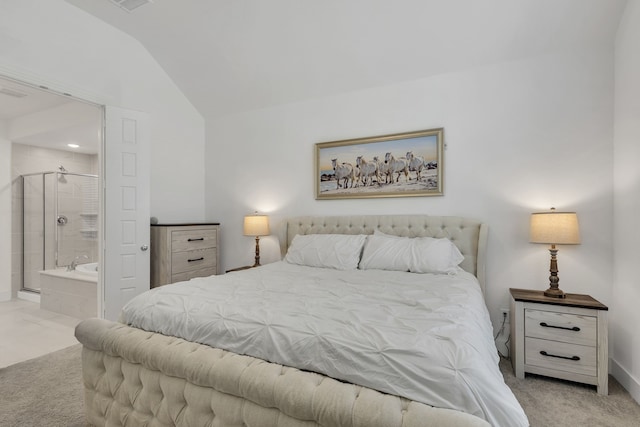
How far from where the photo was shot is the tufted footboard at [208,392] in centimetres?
99

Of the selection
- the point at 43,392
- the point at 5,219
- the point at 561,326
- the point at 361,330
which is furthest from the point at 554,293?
the point at 5,219

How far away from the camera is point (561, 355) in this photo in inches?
84.8

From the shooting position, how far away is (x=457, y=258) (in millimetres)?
2648

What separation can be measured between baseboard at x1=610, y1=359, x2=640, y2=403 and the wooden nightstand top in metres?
0.49

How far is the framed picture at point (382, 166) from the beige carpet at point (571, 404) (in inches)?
65.7

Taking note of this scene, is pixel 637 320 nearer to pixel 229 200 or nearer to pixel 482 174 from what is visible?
pixel 482 174

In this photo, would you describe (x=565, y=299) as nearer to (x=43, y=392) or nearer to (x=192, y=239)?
(x=192, y=239)

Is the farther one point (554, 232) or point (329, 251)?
point (329, 251)

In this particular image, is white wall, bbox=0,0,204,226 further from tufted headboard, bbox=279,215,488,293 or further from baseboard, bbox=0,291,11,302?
tufted headboard, bbox=279,215,488,293

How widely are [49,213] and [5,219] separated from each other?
0.51 m

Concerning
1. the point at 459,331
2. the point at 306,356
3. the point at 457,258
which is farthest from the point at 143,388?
the point at 457,258

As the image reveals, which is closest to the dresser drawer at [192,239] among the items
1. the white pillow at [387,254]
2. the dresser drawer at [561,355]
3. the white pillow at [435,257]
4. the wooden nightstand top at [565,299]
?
the white pillow at [387,254]

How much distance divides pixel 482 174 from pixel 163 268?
341 cm

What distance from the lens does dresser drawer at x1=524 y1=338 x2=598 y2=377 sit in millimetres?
2086
